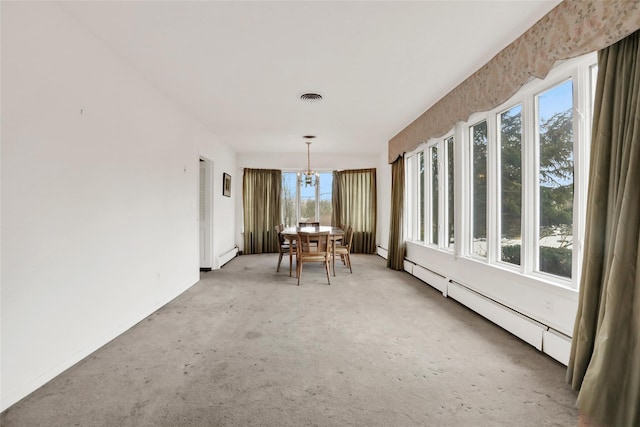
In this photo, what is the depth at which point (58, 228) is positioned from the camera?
206cm

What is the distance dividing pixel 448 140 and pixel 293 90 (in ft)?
7.23

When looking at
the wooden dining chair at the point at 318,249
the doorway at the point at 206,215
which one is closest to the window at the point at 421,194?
the wooden dining chair at the point at 318,249

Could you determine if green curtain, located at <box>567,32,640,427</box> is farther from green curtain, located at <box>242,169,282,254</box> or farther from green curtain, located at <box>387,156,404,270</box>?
green curtain, located at <box>242,169,282,254</box>

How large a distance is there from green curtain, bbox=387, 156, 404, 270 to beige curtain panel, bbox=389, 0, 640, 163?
72.3 inches

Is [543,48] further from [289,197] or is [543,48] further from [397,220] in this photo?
[289,197]

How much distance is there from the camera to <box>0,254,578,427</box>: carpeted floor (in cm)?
163

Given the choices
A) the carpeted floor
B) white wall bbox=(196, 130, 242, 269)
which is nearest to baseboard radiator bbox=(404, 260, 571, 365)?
the carpeted floor

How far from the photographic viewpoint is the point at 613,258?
62.4 inches

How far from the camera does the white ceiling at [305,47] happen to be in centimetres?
208

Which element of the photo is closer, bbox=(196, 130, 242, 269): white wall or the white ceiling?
the white ceiling

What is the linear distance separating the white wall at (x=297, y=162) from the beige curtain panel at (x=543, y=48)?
12.8ft

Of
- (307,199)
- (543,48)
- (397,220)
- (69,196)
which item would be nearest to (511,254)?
(543,48)

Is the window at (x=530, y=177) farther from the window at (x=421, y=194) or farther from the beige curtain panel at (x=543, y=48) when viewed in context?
the window at (x=421, y=194)

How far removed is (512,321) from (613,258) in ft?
4.00
